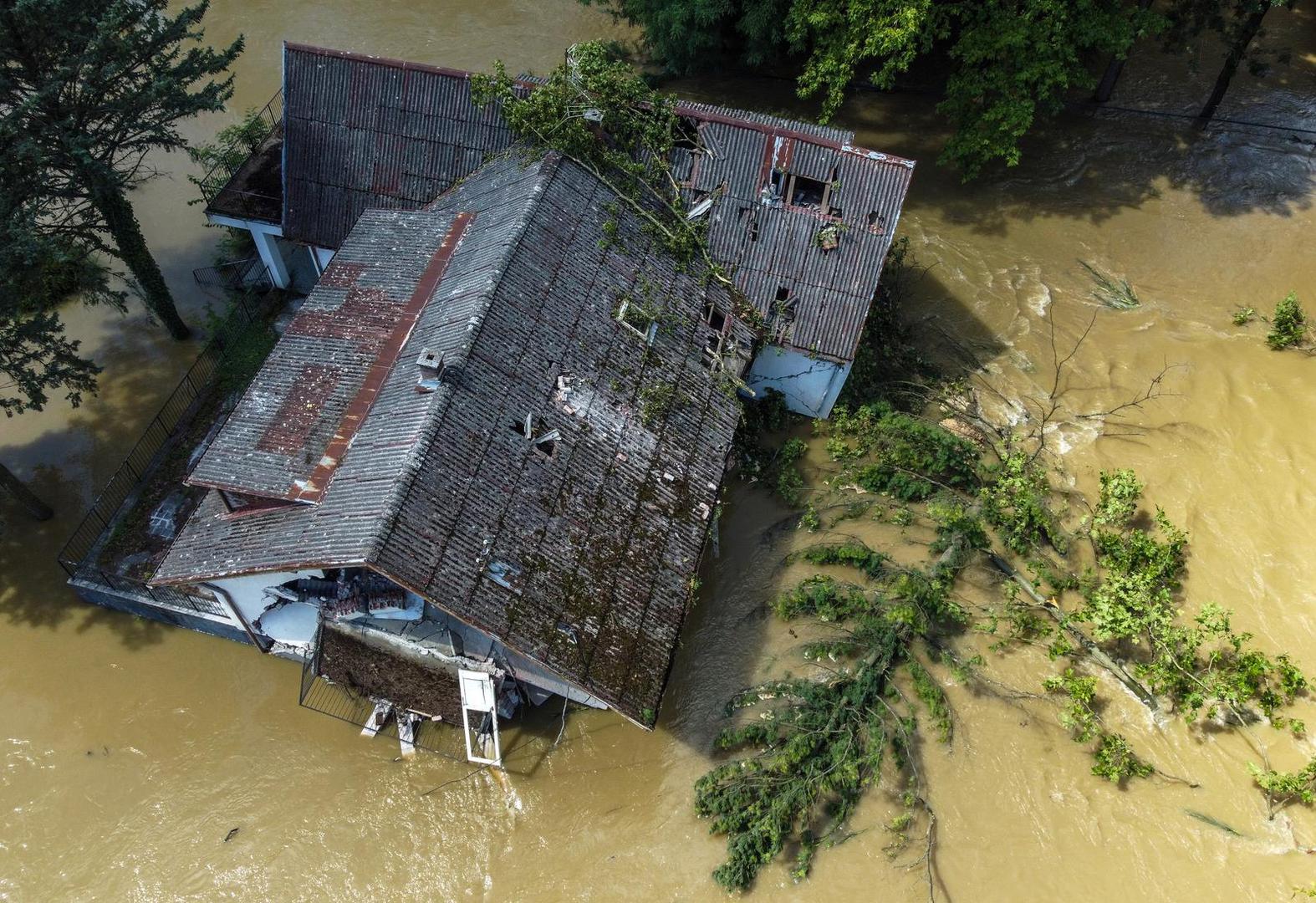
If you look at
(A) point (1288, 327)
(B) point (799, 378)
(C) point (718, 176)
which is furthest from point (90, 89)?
(A) point (1288, 327)

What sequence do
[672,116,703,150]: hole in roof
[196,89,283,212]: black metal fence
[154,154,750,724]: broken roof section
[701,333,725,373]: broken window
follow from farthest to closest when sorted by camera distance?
[196,89,283,212]: black metal fence, [672,116,703,150]: hole in roof, [701,333,725,373]: broken window, [154,154,750,724]: broken roof section

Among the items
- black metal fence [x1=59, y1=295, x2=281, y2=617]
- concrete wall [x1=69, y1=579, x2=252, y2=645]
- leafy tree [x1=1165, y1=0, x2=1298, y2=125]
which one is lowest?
concrete wall [x1=69, y1=579, x2=252, y2=645]

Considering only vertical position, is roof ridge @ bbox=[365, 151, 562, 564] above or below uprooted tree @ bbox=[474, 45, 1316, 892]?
above

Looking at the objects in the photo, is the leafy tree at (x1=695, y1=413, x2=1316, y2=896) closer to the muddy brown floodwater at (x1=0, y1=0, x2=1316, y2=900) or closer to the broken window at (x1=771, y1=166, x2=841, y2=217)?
the muddy brown floodwater at (x1=0, y1=0, x2=1316, y2=900)

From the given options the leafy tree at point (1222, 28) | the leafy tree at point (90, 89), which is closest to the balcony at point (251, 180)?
the leafy tree at point (90, 89)

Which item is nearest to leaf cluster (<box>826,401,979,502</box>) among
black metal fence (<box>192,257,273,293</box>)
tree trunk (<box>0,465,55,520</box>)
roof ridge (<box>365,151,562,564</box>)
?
roof ridge (<box>365,151,562,564</box>)

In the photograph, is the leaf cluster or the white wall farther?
the leaf cluster

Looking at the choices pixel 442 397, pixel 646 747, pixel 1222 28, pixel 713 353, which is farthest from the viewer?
pixel 1222 28

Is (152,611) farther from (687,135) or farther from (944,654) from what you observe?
(944,654)

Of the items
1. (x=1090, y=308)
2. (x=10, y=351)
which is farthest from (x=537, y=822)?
(x=1090, y=308)
